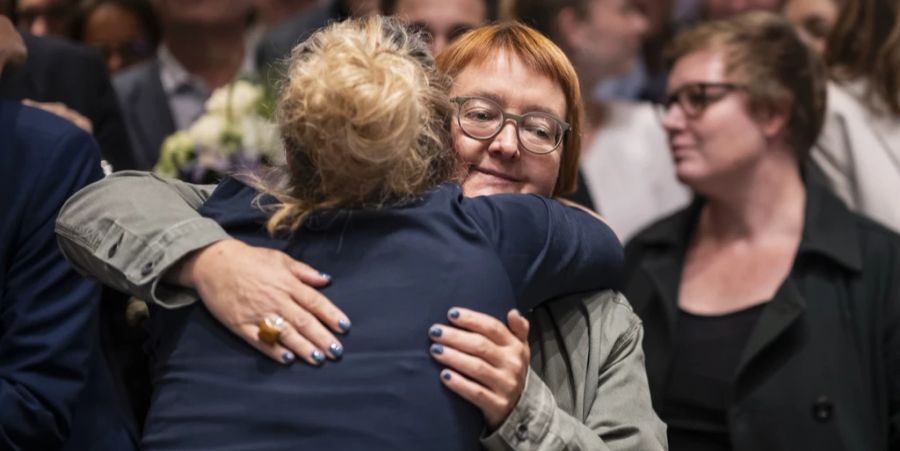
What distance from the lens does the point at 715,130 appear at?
3500 millimetres

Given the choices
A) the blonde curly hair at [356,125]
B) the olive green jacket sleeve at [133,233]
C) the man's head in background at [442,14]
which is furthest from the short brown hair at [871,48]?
the olive green jacket sleeve at [133,233]

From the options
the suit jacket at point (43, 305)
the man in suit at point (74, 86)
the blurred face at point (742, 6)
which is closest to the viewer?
the suit jacket at point (43, 305)

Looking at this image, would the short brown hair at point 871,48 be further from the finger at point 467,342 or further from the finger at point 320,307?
the finger at point 320,307

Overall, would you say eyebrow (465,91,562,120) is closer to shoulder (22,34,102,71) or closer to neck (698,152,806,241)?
shoulder (22,34,102,71)

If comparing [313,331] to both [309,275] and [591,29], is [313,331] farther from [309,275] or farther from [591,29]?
[591,29]

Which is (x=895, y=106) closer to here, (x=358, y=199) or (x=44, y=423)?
(x=358, y=199)

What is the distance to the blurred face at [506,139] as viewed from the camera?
217 centimetres

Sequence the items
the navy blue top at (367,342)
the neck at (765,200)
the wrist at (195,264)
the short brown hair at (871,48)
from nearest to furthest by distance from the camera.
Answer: the navy blue top at (367,342) < the wrist at (195,264) < the neck at (765,200) < the short brown hair at (871,48)

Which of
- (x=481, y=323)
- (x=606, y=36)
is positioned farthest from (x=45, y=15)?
(x=481, y=323)

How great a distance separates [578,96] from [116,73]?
2.25 m

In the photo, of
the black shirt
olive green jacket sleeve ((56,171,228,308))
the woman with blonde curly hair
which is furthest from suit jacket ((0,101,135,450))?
the black shirt

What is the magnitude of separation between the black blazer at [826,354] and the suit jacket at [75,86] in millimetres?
1399

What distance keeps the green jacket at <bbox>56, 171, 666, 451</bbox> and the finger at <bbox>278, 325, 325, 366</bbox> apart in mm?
169

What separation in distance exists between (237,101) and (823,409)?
1.61m
